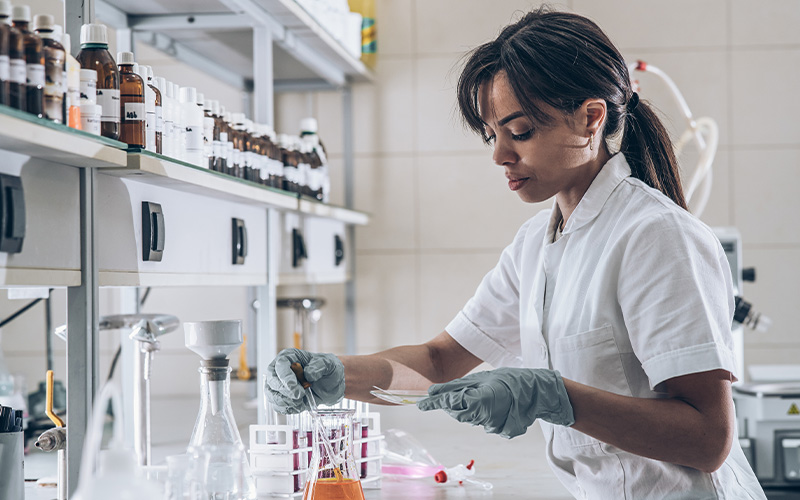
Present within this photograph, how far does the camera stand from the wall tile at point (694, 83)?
3.02 m

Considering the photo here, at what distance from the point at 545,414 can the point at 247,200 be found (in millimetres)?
908

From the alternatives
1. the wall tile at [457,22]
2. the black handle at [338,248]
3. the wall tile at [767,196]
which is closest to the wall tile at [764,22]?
the wall tile at [767,196]

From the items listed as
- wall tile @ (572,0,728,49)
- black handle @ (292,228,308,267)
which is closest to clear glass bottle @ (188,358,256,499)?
black handle @ (292,228,308,267)

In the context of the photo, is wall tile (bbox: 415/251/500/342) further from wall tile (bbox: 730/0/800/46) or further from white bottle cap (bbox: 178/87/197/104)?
white bottle cap (bbox: 178/87/197/104)

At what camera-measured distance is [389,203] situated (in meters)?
3.17

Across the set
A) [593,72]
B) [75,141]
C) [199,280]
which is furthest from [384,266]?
[75,141]

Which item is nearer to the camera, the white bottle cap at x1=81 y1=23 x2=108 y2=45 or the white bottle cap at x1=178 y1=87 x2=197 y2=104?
the white bottle cap at x1=81 y1=23 x2=108 y2=45

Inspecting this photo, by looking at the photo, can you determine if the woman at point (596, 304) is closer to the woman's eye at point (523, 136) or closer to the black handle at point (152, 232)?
the woman's eye at point (523, 136)

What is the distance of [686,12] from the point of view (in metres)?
3.04

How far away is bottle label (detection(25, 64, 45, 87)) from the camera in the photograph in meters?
0.94

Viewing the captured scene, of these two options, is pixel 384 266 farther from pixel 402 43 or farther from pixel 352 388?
pixel 352 388

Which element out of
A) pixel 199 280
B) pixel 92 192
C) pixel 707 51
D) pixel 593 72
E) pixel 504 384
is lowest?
pixel 504 384

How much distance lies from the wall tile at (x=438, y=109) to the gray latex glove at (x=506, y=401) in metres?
2.10

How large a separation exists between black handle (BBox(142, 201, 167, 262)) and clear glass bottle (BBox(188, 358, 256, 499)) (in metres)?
0.28
